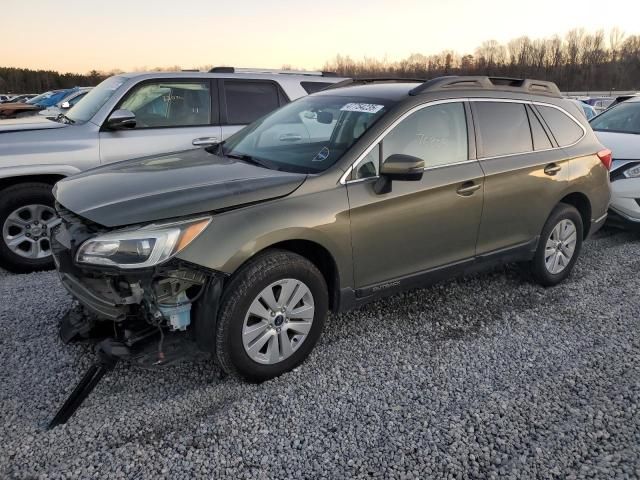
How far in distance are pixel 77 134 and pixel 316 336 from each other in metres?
3.46

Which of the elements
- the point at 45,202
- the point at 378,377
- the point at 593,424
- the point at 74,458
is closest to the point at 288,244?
the point at 378,377

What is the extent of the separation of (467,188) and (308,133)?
4.09 feet

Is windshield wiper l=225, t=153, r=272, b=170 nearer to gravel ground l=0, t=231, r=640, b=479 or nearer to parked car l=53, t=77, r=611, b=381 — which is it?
parked car l=53, t=77, r=611, b=381

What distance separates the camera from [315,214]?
3.11 meters

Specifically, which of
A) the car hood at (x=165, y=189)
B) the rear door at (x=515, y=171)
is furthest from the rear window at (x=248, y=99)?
the rear door at (x=515, y=171)

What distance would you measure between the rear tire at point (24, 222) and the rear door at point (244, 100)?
78.0 inches

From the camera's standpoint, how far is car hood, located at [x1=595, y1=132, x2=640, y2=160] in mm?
6480

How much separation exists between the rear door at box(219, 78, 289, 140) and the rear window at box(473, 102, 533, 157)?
2.74 metres

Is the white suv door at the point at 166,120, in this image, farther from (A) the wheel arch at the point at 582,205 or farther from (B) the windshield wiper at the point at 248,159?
(A) the wheel arch at the point at 582,205

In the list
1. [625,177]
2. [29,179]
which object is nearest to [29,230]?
[29,179]

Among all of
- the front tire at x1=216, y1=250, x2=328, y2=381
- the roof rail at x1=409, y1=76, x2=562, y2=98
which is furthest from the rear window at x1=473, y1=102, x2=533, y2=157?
the front tire at x1=216, y1=250, x2=328, y2=381

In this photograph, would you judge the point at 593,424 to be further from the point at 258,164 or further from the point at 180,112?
the point at 180,112

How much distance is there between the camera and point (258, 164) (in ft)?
11.7

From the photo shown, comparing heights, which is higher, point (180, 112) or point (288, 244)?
point (180, 112)
